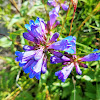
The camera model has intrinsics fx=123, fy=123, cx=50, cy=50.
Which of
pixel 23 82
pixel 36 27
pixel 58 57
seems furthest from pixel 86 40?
pixel 23 82

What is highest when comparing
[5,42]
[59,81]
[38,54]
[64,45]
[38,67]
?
[5,42]

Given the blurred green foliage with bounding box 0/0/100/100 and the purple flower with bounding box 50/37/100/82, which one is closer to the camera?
the purple flower with bounding box 50/37/100/82

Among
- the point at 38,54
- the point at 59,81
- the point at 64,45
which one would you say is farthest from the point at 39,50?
the point at 59,81

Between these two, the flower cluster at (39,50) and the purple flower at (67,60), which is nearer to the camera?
the flower cluster at (39,50)

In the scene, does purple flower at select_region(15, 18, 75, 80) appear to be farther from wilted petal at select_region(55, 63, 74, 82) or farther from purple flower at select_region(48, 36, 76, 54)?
wilted petal at select_region(55, 63, 74, 82)

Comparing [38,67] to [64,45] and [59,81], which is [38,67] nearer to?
[64,45]

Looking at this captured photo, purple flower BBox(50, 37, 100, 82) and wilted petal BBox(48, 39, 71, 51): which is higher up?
wilted petal BBox(48, 39, 71, 51)

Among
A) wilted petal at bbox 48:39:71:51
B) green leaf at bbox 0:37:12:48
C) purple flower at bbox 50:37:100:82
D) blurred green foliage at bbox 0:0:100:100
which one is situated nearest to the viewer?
wilted petal at bbox 48:39:71:51

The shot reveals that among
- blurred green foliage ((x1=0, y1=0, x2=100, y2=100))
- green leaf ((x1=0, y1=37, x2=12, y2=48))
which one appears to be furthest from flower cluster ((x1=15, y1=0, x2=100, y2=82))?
green leaf ((x1=0, y1=37, x2=12, y2=48))

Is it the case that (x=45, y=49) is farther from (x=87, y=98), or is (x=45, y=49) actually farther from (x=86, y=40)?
(x=87, y=98)

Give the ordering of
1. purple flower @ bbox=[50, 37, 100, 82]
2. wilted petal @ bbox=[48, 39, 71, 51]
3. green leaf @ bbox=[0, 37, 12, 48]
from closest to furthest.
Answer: wilted petal @ bbox=[48, 39, 71, 51], purple flower @ bbox=[50, 37, 100, 82], green leaf @ bbox=[0, 37, 12, 48]

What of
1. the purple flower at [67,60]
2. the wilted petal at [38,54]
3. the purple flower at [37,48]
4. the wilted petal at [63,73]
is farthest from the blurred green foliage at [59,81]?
the wilted petal at [38,54]

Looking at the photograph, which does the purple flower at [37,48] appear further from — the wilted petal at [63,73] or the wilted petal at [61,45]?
the wilted petal at [63,73]
